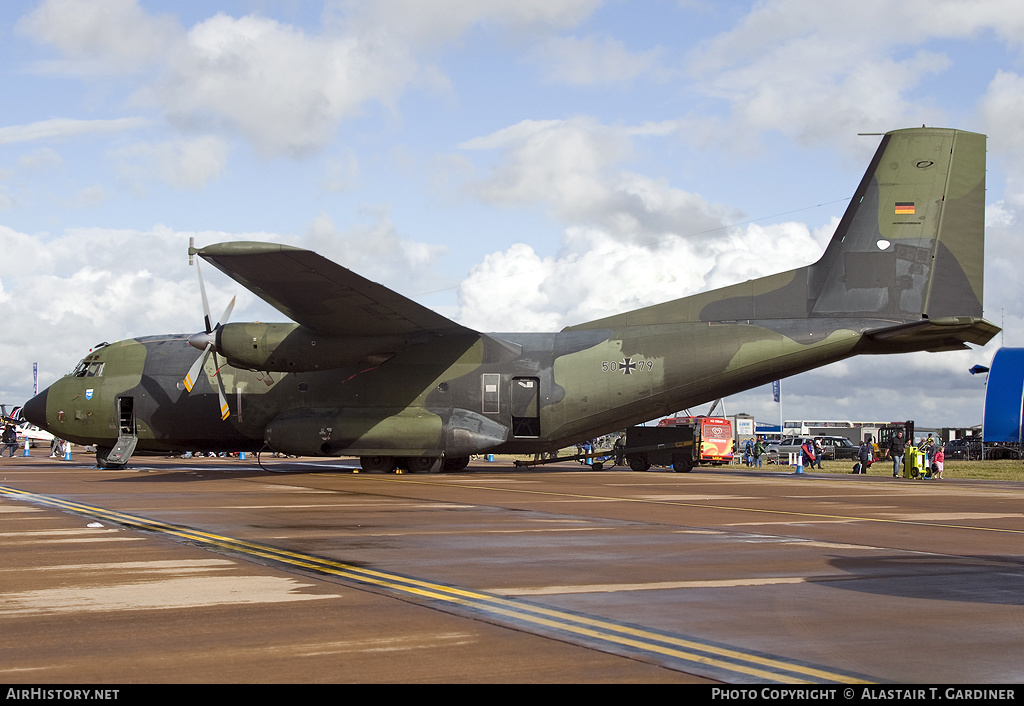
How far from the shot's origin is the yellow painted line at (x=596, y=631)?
543 centimetres

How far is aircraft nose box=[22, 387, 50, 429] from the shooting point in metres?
32.0

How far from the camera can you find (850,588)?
8.53 metres

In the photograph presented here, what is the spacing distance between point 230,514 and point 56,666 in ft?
34.1

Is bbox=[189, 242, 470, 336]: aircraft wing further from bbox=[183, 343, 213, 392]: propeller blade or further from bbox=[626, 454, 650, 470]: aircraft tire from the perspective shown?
bbox=[626, 454, 650, 470]: aircraft tire

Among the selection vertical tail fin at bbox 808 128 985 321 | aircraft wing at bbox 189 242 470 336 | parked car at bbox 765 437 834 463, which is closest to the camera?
aircraft wing at bbox 189 242 470 336

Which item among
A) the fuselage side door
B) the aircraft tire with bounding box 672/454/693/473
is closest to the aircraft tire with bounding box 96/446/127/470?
the fuselage side door

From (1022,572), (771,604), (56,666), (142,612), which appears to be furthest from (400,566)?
(1022,572)

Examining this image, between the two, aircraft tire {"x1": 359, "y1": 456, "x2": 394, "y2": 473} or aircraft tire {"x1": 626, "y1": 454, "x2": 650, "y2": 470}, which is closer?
aircraft tire {"x1": 359, "y1": 456, "x2": 394, "y2": 473}

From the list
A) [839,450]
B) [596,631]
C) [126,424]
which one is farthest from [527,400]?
[839,450]

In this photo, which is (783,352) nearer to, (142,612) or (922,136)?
(922,136)

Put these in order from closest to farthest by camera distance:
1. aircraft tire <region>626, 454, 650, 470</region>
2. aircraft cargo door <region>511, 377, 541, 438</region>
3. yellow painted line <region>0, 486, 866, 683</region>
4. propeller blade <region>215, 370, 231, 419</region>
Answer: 1. yellow painted line <region>0, 486, 866, 683</region>
2. aircraft cargo door <region>511, 377, 541, 438</region>
3. propeller blade <region>215, 370, 231, 419</region>
4. aircraft tire <region>626, 454, 650, 470</region>

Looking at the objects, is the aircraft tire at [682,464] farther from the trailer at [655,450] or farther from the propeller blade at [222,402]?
the propeller blade at [222,402]

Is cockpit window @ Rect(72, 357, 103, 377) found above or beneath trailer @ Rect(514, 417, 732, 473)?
above

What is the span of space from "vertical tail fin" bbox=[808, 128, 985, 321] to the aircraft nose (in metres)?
25.2
